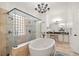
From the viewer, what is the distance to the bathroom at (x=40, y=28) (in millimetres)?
2131

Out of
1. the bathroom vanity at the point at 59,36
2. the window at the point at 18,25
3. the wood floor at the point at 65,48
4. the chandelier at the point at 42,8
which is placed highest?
the chandelier at the point at 42,8

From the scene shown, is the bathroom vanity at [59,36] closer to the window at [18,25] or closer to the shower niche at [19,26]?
the shower niche at [19,26]

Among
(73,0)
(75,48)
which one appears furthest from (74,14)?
(75,48)

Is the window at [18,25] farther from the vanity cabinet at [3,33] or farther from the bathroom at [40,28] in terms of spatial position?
the vanity cabinet at [3,33]

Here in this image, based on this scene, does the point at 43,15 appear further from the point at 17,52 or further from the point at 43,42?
the point at 17,52

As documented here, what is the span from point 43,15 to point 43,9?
0.35 feet

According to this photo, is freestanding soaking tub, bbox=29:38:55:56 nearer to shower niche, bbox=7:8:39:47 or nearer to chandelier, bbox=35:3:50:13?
shower niche, bbox=7:8:39:47

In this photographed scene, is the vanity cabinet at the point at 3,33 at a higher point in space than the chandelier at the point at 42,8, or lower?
lower

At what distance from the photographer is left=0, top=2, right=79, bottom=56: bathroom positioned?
6.99 ft

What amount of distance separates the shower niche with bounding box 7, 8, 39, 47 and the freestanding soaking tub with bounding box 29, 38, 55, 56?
121 millimetres

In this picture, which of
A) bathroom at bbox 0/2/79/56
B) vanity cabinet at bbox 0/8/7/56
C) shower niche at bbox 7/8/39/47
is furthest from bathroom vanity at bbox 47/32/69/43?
vanity cabinet at bbox 0/8/7/56

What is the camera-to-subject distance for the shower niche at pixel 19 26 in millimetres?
2145

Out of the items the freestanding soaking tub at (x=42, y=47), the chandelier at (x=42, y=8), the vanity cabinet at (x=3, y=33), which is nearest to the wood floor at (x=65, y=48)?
the freestanding soaking tub at (x=42, y=47)

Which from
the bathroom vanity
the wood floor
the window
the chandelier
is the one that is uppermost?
the chandelier
